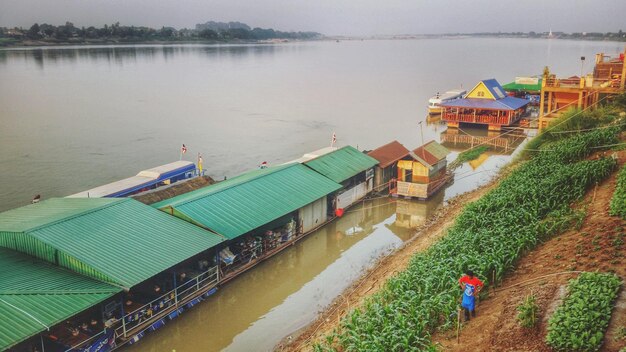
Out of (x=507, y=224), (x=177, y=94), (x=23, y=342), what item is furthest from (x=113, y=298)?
(x=177, y=94)

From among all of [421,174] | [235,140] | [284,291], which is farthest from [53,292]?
[235,140]

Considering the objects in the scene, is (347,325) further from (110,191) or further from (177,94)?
(177,94)

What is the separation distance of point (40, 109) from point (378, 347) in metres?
63.9

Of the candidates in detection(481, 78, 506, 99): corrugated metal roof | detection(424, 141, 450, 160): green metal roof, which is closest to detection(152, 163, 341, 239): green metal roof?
detection(424, 141, 450, 160): green metal roof

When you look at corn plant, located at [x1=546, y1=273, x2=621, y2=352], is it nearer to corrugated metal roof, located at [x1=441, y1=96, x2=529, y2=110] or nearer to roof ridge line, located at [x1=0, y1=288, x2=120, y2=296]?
roof ridge line, located at [x1=0, y1=288, x2=120, y2=296]

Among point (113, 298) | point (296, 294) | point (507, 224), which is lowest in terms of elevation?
point (296, 294)

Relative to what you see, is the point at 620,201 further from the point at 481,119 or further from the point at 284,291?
the point at 481,119

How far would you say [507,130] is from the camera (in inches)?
2094

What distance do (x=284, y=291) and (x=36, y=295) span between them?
384 inches

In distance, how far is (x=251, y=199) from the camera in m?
23.1

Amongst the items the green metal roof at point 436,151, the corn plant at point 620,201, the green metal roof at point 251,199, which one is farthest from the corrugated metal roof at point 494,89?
the corn plant at point 620,201

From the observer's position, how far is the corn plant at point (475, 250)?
13188mm

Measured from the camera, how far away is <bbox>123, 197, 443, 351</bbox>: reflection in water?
57.6 feet

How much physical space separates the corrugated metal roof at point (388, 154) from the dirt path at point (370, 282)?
18.4 ft
